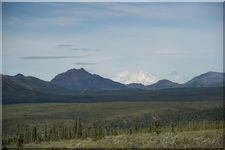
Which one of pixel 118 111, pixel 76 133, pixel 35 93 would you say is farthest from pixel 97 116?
pixel 35 93

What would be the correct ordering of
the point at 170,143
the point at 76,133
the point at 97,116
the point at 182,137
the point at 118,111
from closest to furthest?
the point at 170,143 → the point at 182,137 → the point at 76,133 → the point at 97,116 → the point at 118,111

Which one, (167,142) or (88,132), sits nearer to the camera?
(167,142)

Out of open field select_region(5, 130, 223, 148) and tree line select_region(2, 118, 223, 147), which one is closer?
open field select_region(5, 130, 223, 148)

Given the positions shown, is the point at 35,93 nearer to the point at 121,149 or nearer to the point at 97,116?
the point at 97,116

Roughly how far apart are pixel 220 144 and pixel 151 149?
10.8 feet

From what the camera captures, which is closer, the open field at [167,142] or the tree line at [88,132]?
the open field at [167,142]

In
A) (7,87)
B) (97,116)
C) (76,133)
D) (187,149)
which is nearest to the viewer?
(187,149)

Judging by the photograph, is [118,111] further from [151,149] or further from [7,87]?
[7,87]

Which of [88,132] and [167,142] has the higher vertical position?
[167,142]

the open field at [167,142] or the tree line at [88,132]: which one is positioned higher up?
the open field at [167,142]

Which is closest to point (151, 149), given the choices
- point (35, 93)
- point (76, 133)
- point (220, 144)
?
point (220, 144)

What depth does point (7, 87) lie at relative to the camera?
194500 mm

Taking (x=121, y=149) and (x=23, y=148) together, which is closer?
(x=121, y=149)

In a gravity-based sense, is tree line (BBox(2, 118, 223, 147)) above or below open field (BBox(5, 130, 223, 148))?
below
